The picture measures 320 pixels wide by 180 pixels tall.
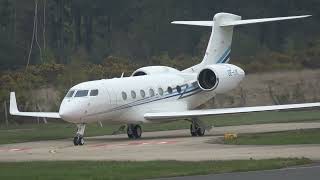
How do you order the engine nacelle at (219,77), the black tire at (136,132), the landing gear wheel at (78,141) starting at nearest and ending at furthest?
the landing gear wheel at (78,141) < the black tire at (136,132) < the engine nacelle at (219,77)

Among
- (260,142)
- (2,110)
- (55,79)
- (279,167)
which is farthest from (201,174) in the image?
(55,79)

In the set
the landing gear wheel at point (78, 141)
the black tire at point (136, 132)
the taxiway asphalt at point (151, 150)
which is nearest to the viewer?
the taxiway asphalt at point (151, 150)

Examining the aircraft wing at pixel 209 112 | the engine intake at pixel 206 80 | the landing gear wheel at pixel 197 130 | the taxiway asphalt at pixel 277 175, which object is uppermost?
the taxiway asphalt at pixel 277 175

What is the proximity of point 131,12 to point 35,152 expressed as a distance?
182 feet

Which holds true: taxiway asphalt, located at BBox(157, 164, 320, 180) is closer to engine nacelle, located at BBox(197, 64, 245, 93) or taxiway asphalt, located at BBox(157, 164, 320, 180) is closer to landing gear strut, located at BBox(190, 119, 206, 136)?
landing gear strut, located at BBox(190, 119, 206, 136)

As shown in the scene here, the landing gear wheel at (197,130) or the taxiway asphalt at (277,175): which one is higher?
the taxiway asphalt at (277,175)

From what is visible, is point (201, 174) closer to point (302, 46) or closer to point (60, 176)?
point (60, 176)

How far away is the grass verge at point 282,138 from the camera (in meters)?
32.2

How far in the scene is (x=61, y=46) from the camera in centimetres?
8419

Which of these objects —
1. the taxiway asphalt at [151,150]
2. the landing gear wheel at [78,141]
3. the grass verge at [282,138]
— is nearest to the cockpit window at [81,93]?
the taxiway asphalt at [151,150]

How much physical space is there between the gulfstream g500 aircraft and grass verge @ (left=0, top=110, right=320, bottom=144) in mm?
1525

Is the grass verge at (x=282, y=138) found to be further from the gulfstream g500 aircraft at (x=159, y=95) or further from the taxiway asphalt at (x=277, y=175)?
the taxiway asphalt at (x=277, y=175)

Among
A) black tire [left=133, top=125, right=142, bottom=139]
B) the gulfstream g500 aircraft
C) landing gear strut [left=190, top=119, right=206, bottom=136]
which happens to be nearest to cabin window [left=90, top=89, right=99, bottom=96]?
the gulfstream g500 aircraft

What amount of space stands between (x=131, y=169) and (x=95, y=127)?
27686 mm
